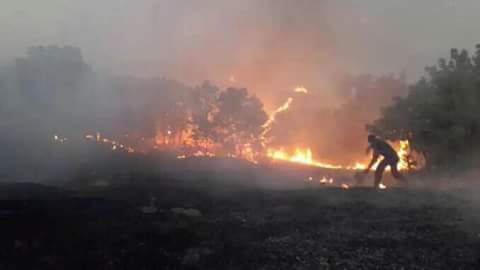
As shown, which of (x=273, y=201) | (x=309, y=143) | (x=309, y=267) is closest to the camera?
(x=309, y=267)

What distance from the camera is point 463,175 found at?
5084 centimetres

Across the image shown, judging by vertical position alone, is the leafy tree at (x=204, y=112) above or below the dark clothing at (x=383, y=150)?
above

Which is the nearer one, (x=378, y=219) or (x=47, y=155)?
(x=378, y=219)

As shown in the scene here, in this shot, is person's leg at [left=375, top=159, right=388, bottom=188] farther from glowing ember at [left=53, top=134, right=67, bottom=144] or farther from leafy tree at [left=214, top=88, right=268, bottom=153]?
glowing ember at [left=53, top=134, right=67, bottom=144]

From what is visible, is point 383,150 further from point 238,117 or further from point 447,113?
point 238,117

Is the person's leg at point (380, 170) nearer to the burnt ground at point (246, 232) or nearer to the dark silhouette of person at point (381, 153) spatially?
the dark silhouette of person at point (381, 153)

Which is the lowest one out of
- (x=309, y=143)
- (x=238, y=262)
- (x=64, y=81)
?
(x=238, y=262)

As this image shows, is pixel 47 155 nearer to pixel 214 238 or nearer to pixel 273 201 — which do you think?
pixel 273 201

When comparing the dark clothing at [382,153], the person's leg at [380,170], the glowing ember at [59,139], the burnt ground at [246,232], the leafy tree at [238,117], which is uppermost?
the leafy tree at [238,117]

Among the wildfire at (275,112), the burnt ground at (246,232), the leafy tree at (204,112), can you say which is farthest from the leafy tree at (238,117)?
the burnt ground at (246,232)

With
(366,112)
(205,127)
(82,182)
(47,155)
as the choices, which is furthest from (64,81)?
(82,182)

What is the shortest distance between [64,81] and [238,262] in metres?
143

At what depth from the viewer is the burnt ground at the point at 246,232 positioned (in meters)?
18.6

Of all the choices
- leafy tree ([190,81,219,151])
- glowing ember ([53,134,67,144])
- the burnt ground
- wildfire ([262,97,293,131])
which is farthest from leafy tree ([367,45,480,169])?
glowing ember ([53,134,67,144])
